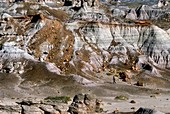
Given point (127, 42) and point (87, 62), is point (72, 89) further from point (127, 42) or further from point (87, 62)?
point (127, 42)

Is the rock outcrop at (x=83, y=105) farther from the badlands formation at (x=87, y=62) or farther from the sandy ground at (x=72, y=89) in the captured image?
the sandy ground at (x=72, y=89)

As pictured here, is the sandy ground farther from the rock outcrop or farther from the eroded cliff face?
the rock outcrop

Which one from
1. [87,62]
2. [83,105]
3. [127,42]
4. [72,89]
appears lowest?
[72,89]

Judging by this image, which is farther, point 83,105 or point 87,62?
point 87,62

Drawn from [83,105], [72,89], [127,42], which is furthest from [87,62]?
[83,105]

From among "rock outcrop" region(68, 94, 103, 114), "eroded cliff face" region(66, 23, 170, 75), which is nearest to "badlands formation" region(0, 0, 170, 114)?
"eroded cliff face" region(66, 23, 170, 75)

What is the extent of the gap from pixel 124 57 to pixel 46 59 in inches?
889

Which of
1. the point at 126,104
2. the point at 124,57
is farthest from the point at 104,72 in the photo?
the point at 126,104

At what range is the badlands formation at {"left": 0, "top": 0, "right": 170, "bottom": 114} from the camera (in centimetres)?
9088

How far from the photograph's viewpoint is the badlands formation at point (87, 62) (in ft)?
298

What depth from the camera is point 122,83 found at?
103938 millimetres

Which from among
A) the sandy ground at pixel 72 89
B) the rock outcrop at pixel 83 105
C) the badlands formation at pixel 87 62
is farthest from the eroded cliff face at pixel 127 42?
the rock outcrop at pixel 83 105

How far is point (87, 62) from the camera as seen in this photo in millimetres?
113875

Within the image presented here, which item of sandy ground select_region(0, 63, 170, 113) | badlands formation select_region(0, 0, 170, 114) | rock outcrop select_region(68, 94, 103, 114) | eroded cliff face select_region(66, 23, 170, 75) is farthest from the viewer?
eroded cliff face select_region(66, 23, 170, 75)
